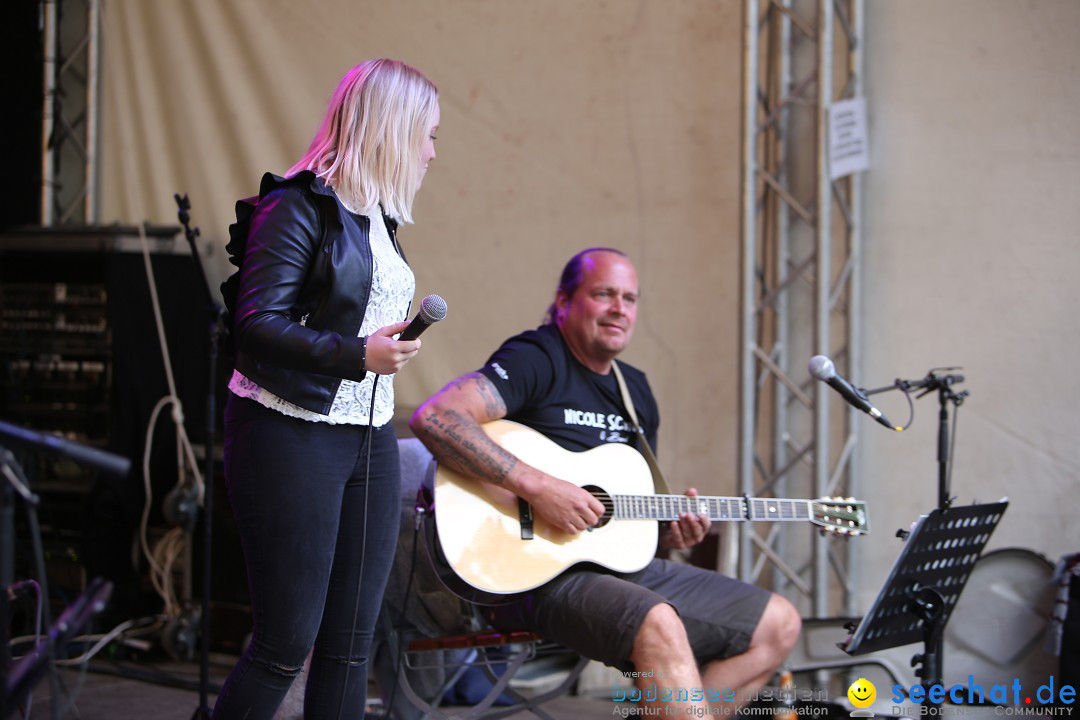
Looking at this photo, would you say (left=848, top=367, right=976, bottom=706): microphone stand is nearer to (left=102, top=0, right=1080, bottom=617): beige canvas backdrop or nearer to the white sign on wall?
(left=102, top=0, right=1080, bottom=617): beige canvas backdrop

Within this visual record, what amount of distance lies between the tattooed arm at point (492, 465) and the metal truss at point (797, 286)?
1588 millimetres

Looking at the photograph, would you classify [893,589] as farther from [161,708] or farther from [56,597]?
[56,597]

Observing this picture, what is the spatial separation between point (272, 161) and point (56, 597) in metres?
2.35

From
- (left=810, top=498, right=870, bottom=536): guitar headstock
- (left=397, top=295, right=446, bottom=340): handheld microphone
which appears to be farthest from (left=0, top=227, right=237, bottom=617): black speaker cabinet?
(left=397, top=295, right=446, bottom=340): handheld microphone

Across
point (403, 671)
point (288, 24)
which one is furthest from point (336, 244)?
point (288, 24)

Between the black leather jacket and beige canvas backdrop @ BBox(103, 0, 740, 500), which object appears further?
beige canvas backdrop @ BBox(103, 0, 740, 500)

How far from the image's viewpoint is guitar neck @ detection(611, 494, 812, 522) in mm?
3119

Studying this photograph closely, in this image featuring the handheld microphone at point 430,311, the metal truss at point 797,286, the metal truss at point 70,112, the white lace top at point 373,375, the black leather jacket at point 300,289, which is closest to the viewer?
the handheld microphone at point 430,311

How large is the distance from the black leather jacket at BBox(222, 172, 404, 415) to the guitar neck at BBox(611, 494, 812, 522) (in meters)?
1.16

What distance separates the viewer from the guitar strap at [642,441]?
127 inches

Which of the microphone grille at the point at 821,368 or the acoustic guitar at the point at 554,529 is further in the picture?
the acoustic guitar at the point at 554,529

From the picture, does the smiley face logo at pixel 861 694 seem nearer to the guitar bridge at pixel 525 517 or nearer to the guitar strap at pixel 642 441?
the guitar strap at pixel 642 441

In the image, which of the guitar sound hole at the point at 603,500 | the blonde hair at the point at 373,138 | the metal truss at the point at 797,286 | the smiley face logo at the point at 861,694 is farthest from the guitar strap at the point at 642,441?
the blonde hair at the point at 373,138

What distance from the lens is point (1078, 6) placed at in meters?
4.18
